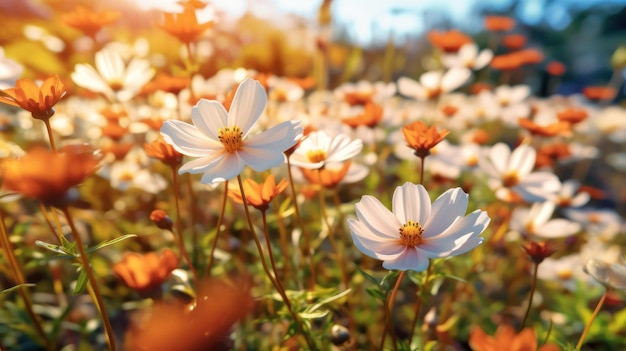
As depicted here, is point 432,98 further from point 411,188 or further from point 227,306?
point 227,306

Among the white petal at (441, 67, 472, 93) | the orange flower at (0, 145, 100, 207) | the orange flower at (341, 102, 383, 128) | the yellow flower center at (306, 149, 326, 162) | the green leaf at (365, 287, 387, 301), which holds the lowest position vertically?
the white petal at (441, 67, 472, 93)

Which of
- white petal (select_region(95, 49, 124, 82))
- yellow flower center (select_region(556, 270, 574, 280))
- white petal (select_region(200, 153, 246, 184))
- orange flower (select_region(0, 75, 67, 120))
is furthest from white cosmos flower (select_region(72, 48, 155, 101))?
yellow flower center (select_region(556, 270, 574, 280))

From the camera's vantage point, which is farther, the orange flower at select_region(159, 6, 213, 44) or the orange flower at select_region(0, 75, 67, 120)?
the orange flower at select_region(159, 6, 213, 44)

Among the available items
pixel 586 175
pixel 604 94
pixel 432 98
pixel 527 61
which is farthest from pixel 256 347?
pixel 586 175

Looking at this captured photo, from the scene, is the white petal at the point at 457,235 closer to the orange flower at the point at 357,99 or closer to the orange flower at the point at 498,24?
the orange flower at the point at 357,99

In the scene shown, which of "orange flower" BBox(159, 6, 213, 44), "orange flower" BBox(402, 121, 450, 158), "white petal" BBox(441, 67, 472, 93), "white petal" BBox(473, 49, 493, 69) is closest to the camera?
"orange flower" BBox(402, 121, 450, 158)

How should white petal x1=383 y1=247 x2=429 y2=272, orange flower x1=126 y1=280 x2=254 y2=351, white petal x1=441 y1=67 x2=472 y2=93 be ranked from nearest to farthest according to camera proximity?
orange flower x1=126 y1=280 x2=254 y2=351, white petal x1=383 y1=247 x2=429 y2=272, white petal x1=441 y1=67 x2=472 y2=93

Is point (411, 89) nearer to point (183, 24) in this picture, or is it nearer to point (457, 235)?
point (183, 24)

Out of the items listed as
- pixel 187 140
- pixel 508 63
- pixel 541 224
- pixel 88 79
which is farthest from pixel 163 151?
pixel 508 63

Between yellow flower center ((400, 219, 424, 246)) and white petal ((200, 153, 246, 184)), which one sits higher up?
white petal ((200, 153, 246, 184))

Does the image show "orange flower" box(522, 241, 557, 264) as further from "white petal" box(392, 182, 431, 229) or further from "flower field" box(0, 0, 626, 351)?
"white petal" box(392, 182, 431, 229)
